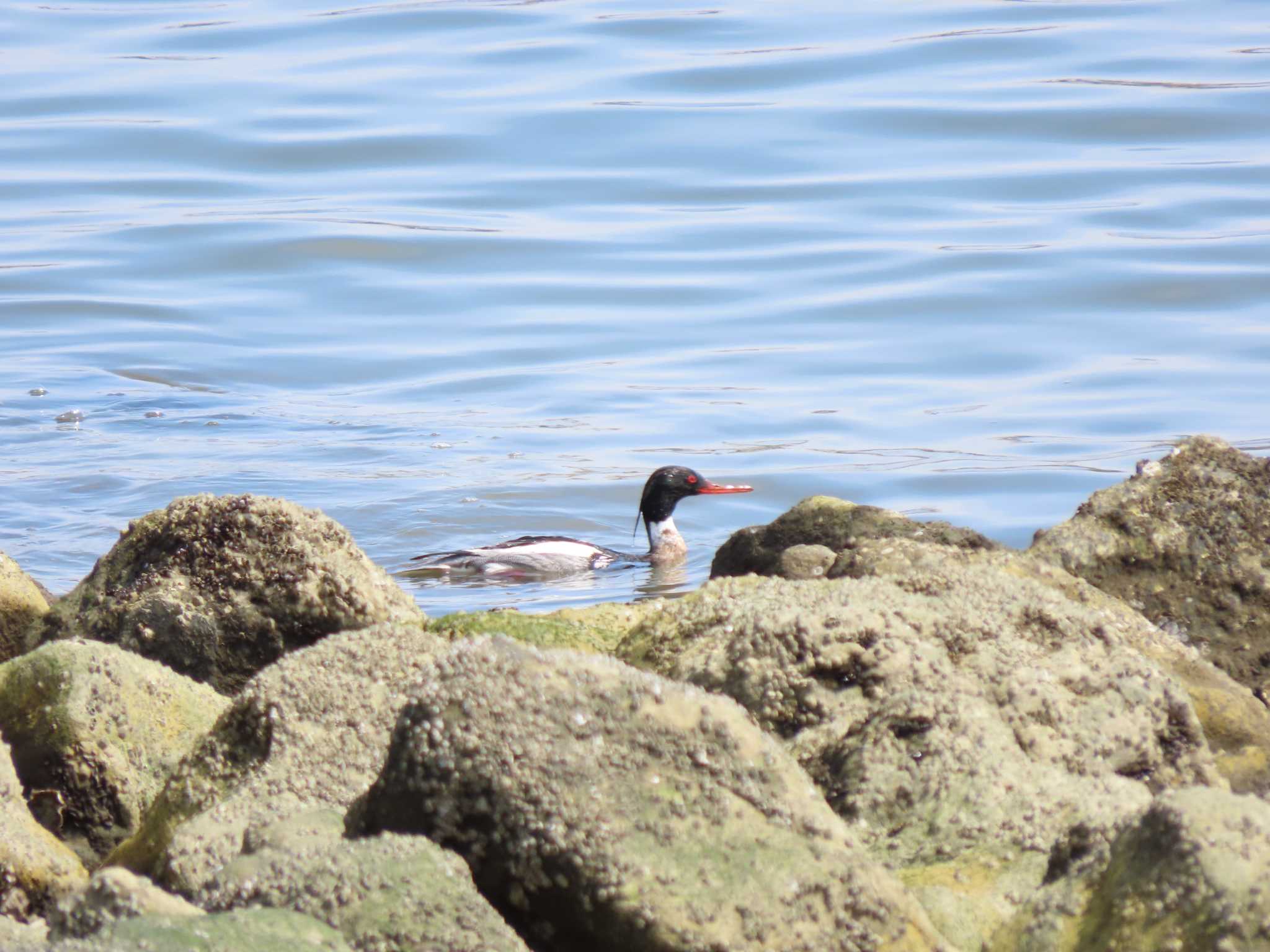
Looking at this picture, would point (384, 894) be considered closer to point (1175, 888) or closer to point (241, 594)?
point (1175, 888)

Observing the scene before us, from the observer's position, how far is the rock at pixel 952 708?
3.44m

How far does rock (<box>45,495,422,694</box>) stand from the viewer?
16.4ft

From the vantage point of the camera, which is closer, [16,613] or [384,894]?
[384,894]

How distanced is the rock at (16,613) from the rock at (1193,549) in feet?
9.93

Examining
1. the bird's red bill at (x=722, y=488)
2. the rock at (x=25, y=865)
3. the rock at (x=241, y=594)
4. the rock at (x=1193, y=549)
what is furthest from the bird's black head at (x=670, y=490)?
the rock at (x=25, y=865)

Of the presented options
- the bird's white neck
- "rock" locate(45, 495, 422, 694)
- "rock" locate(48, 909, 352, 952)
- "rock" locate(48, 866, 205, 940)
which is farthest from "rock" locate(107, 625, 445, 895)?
the bird's white neck

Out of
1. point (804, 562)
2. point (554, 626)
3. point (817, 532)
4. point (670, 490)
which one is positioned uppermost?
point (554, 626)

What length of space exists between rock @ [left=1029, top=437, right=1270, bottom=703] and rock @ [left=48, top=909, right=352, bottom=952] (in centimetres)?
319

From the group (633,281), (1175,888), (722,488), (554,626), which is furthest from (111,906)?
(633,281)

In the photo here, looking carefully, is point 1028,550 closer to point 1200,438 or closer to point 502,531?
point 1200,438

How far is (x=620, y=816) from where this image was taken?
304 centimetres

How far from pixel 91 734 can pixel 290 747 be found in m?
0.73

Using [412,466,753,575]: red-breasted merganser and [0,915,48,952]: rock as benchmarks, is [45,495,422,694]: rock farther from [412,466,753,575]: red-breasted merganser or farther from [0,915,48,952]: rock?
[412,466,753,575]: red-breasted merganser

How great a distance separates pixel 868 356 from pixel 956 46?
10440 mm
